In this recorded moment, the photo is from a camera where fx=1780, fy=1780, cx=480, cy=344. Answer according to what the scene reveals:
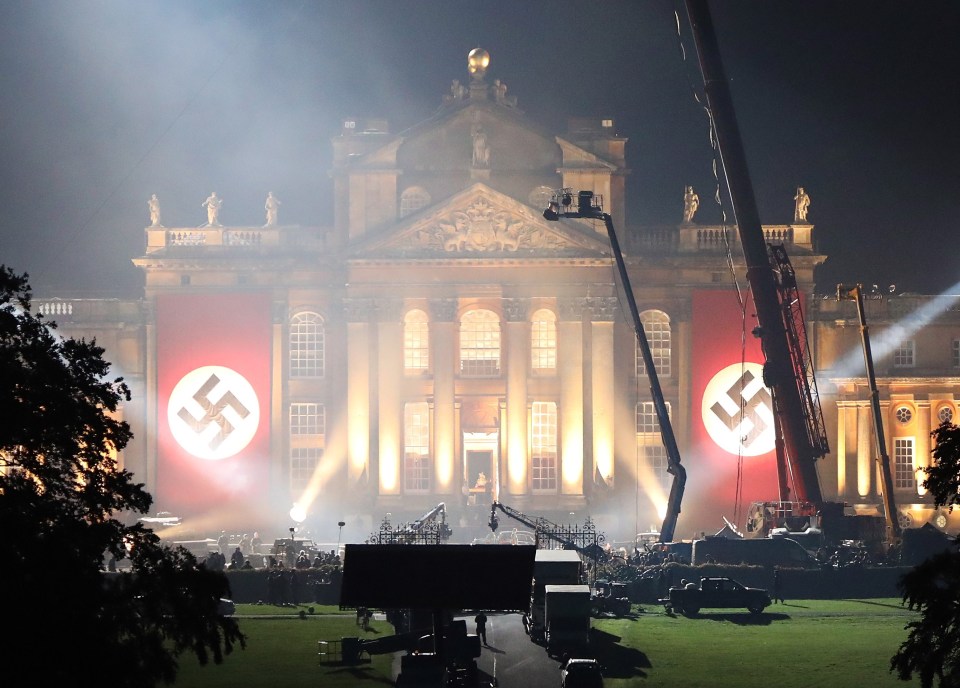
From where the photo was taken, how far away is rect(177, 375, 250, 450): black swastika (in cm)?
7806

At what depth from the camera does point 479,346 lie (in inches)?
3120

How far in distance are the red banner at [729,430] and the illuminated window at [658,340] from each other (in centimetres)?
172

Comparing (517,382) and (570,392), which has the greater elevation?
(517,382)

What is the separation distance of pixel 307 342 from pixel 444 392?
7.13 metres

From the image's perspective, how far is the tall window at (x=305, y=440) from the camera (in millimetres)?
79250

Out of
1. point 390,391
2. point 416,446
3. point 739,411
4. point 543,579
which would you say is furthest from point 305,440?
point 543,579

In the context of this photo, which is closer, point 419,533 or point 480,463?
point 419,533

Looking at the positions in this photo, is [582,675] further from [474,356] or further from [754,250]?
[474,356]

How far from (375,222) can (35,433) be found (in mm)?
54502

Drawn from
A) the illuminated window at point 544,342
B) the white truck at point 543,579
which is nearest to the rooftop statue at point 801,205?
the illuminated window at point 544,342

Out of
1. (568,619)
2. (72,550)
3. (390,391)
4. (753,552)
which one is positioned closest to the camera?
(72,550)

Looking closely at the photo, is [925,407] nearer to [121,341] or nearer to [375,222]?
[375,222]

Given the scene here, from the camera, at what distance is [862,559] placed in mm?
56750

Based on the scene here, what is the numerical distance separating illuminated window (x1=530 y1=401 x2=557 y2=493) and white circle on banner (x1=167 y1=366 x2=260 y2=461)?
482 inches
